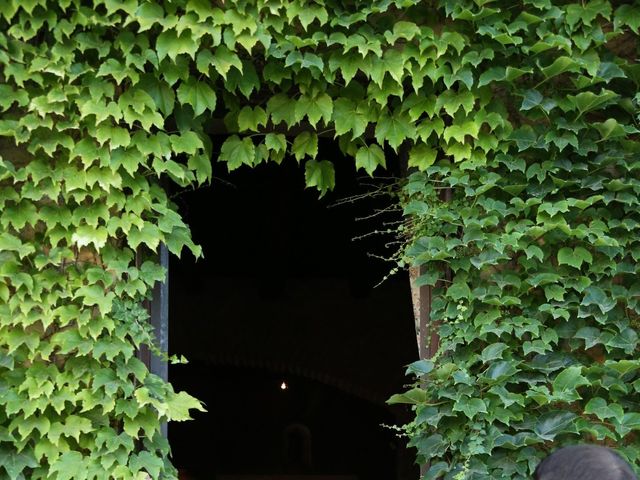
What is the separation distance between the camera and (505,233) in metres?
3.81

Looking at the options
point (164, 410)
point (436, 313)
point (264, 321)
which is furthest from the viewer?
point (264, 321)

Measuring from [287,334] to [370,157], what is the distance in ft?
18.6

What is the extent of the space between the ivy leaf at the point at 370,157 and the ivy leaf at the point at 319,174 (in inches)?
6.1

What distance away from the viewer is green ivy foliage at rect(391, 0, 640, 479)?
371cm

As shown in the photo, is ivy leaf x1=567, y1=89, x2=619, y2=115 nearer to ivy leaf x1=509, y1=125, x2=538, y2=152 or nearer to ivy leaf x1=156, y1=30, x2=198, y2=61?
ivy leaf x1=509, y1=125, x2=538, y2=152

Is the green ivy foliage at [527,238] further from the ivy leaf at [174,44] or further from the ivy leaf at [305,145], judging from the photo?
the ivy leaf at [174,44]

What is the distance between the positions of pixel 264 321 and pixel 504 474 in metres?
5.94

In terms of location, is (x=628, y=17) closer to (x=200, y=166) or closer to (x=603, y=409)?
(x=603, y=409)

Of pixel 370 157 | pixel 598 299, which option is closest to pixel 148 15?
pixel 370 157

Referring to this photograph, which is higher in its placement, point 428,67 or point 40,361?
point 428,67

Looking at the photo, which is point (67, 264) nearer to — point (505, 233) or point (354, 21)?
A: point (354, 21)

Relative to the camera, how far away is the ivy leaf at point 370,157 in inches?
154

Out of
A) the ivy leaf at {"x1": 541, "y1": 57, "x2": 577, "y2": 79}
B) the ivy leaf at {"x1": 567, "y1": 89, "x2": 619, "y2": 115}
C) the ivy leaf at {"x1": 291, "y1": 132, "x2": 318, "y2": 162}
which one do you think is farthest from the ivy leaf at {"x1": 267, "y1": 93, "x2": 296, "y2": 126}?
the ivy leaf at {"x1": 567, "y1": 89, "x2": 619, "y2": 115}

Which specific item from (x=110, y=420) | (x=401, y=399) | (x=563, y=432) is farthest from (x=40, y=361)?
(x=563, y=432)
